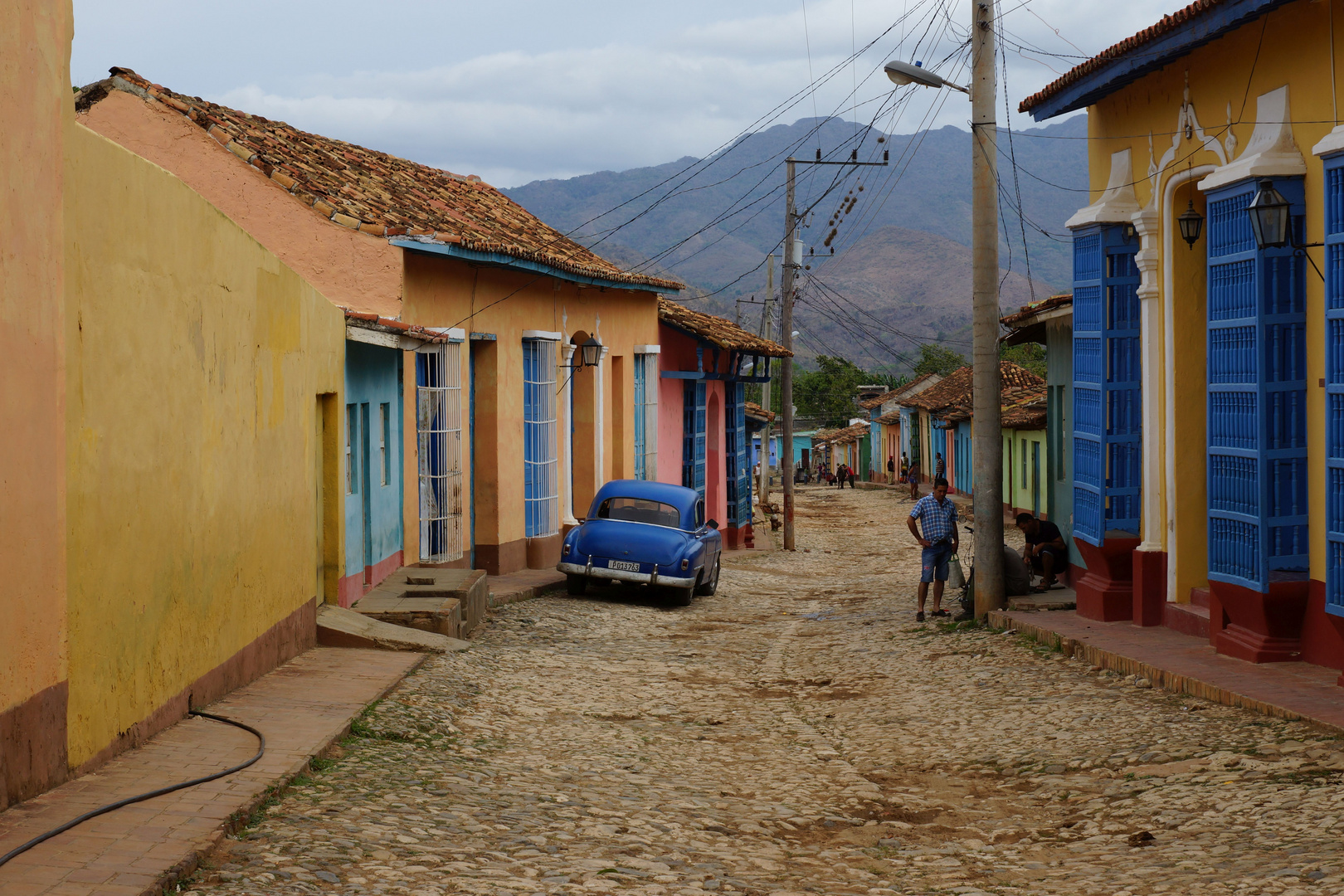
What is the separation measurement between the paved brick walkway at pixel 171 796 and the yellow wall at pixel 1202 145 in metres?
6.59

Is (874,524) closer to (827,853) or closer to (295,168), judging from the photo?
(295,168)

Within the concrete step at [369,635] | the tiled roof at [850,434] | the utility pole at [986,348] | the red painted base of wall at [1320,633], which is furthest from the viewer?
the tiled roof at [850,434]

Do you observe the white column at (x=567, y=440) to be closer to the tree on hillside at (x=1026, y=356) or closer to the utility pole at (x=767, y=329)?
the utility pole at (x=767, y=329)

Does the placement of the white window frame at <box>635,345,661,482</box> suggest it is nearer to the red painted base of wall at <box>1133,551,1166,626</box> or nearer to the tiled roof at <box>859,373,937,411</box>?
the red painted base of wall at <box>1133,551,1166,626</box>

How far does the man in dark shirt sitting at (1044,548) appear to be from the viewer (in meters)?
14.7

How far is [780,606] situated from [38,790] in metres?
12.0

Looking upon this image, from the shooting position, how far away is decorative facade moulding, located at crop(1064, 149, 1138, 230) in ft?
39.5

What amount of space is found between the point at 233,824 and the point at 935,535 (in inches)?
376

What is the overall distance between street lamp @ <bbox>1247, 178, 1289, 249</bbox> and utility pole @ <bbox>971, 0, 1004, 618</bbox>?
4.20m

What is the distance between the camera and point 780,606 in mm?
16828

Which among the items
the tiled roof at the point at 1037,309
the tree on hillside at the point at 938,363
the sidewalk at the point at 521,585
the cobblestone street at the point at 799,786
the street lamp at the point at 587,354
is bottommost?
the cobblestone street at the point at 799,786

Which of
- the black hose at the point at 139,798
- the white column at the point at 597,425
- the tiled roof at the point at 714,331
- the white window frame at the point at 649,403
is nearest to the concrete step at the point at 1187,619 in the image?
the black hose at the point at 139,798

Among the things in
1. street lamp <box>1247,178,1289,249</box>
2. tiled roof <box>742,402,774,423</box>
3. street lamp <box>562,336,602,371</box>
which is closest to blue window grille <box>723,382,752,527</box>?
tiled roof <box>742,402,774,423</box>

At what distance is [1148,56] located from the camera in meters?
10.9
